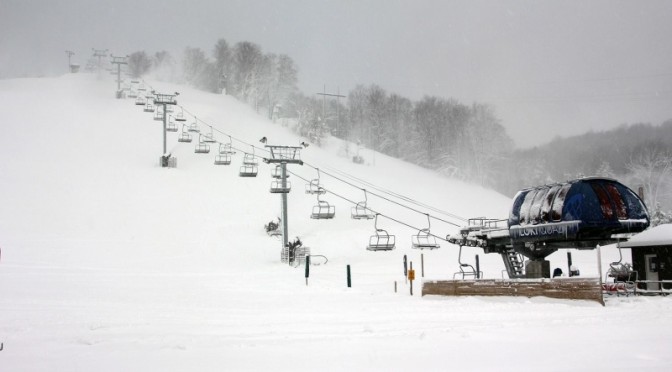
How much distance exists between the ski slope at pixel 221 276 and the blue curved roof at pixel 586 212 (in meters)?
3.64

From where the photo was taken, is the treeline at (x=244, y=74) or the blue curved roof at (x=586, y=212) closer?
the blue curved roof at (x=586, y=212)

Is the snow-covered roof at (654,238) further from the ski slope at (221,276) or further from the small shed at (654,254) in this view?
the ski slope at (221,276)

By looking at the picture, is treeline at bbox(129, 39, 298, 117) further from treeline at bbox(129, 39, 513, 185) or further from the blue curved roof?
the blue curved roof

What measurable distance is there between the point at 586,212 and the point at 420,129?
283 ft

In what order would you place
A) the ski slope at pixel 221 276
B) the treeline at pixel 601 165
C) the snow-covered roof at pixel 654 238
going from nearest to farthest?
the ski slope at pixel 221 276
the snow-covered roof at pixel 654 238
the treeline at pixel 601 165

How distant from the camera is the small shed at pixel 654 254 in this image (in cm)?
2322

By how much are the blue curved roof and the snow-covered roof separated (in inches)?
81.1

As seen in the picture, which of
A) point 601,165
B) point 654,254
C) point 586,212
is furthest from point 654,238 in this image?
point 601,165

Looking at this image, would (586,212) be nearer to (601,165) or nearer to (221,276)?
(221,276)

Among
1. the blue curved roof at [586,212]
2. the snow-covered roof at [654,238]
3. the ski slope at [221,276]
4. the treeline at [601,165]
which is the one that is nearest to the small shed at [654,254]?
the snow-covered roof at [654,238]

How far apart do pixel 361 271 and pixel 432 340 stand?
24351 mm

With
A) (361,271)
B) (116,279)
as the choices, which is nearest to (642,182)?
(361,271)

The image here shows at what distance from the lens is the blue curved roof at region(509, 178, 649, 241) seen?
21125 mm

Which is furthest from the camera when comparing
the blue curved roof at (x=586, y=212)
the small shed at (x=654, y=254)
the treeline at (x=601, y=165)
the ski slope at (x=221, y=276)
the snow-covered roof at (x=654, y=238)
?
the treeline at (x=601, y=165)
